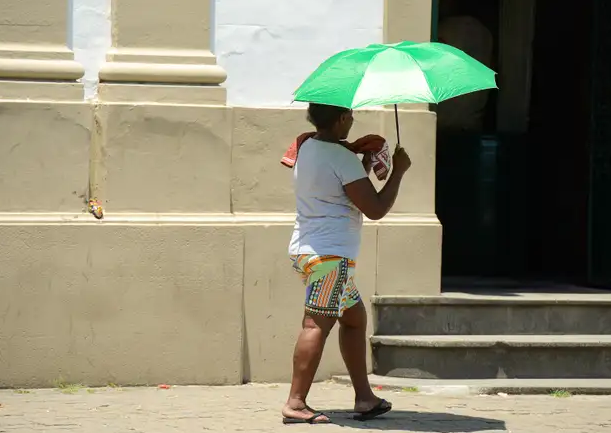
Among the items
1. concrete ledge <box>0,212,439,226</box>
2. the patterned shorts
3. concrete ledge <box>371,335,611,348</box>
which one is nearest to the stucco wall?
concrete ledge <box>0,212,439,226</box>

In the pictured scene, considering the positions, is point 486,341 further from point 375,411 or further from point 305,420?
point 305,420

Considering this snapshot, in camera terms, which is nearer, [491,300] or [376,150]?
[376,150]

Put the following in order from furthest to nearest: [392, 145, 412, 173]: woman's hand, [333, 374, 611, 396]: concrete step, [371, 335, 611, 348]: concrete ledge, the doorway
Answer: the doorway → [371, 335, 611, 348]: concrete ledge → [333, 374, 611, 396]: concrete step → [392, 145, 412, 173]: woman's hand

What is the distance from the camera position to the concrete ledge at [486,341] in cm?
754

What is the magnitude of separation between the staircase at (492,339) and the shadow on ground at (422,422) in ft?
2.68

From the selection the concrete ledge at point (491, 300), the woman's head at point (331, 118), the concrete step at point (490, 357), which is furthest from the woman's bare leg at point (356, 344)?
the concrete ledge at point (491, 300)

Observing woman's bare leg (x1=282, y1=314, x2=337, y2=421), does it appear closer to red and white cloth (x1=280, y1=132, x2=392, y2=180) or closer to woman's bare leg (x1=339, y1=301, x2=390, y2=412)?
woman's bare leg (x1=339, y1=301, x2=390, y2=412)

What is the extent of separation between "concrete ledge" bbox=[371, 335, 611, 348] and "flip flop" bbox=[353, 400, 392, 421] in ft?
3.65

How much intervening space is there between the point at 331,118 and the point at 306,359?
49.4 inches

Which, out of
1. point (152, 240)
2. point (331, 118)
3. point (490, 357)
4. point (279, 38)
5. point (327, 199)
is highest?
point (279, 38)

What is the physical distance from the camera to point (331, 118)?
20.5 feet

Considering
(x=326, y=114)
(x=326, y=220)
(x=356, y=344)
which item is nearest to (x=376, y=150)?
(x=326, y=114)

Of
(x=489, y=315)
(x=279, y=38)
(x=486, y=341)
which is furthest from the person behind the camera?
(x=489, y=315)

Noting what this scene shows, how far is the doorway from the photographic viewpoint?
981 cm
